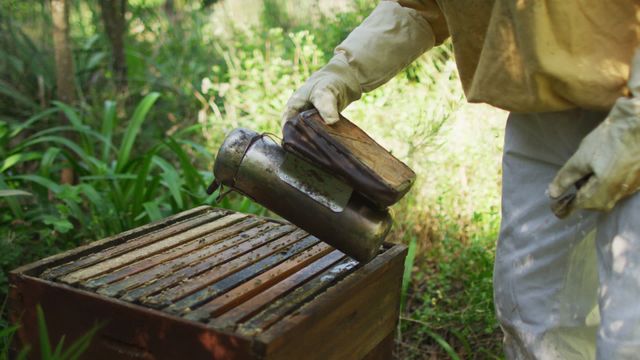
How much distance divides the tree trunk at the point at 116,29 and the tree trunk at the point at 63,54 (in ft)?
2.52

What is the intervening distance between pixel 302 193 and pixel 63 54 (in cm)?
220

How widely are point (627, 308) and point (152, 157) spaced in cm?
209

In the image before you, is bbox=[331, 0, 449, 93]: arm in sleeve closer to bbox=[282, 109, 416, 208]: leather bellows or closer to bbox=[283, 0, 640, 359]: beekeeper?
bbox=[283, 0, 640, 359]: beekeeper

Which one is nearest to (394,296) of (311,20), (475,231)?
(475,231)

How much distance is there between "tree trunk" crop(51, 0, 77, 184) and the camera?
129 inches

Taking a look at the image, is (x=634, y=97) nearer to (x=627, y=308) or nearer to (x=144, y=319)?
(x=627, y=308)

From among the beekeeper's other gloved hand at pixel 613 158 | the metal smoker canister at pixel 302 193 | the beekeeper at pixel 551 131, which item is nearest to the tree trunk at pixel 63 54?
the metal smoker canister at pixel 302 193

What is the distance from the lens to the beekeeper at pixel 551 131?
1.44m

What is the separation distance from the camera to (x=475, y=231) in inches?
125

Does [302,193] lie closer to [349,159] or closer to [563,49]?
[349,159]

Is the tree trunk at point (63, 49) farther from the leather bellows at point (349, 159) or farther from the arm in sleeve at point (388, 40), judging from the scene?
the leather bellows at point (349, 159)

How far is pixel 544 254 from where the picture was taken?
70.9 inches

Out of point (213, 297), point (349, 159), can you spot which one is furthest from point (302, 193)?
point (213, 297)

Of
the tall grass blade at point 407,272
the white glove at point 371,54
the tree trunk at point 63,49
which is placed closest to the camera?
the white glove at point 371,54
